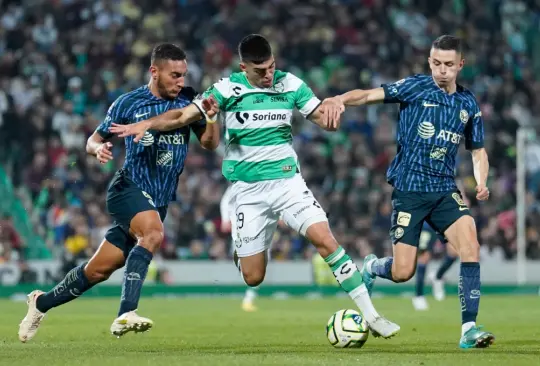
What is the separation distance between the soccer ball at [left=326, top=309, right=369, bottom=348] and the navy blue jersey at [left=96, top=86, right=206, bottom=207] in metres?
2.10

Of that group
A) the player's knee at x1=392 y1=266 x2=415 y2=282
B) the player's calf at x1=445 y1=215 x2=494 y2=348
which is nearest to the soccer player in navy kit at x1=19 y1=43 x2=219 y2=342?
the player's knee at x1=392 y1=266 x2=415 y2=282

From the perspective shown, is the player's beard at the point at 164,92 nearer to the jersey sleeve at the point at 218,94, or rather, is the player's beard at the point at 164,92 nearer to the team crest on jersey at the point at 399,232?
the jersey sleeve at the point at 218,94

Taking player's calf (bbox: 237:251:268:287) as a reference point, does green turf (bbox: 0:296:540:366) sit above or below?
below

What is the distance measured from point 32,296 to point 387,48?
774 inches

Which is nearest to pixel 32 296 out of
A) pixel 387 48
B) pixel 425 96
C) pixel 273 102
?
pixel 273 102

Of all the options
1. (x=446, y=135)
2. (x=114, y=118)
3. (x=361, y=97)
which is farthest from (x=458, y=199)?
(x=114, y=118)

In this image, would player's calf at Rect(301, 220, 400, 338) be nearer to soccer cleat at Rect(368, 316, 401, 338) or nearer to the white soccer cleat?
soccer cleat at Rect(368, 316, 401, 338)

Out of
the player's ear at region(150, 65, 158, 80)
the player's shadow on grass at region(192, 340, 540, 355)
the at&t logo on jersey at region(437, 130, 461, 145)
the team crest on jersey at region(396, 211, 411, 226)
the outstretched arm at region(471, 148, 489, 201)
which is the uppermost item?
the player's ear at region(150, 65, 158, 80)

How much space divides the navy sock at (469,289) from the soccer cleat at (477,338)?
0.22m

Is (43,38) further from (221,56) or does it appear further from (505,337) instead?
(505,337)

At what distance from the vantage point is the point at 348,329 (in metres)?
10.2

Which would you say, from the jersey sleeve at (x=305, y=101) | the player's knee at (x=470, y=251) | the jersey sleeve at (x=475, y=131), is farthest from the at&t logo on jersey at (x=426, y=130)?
the jersey sleeve at (x=305, y=101)

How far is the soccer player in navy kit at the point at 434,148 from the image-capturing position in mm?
11195

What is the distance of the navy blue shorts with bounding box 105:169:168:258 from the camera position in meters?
10.8
